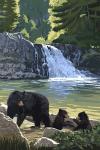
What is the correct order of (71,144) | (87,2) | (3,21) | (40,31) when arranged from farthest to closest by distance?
(40,31)
(3,21)
(87,2)
(71,144)

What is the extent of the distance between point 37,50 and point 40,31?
5939 centimetres

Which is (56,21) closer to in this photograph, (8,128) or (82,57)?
(8,128)

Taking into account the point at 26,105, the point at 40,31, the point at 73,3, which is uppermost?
the point at 73,3

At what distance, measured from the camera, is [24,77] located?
57.3 metres

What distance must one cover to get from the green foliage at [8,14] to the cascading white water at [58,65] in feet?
54.5

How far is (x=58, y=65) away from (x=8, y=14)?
2109 centimetres

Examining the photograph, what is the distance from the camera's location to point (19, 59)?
59.2 m

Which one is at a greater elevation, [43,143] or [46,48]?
[43,143]

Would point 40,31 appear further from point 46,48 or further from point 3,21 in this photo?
point 46,48

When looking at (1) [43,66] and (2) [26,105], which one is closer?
(2) [26,105]

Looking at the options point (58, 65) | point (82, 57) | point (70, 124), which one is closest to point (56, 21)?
point (70, 124)

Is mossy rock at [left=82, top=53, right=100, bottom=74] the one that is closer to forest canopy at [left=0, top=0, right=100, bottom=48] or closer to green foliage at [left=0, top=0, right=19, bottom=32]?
forest canopy at [left=0, top=0, right=100, bottom=48]

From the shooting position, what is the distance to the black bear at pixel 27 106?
12.8 metres

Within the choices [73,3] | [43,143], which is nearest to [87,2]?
[73,3]
